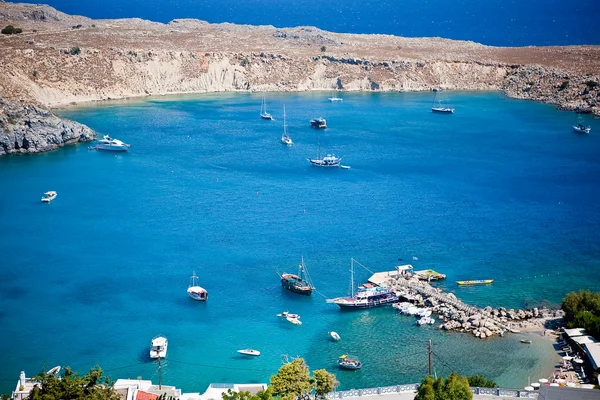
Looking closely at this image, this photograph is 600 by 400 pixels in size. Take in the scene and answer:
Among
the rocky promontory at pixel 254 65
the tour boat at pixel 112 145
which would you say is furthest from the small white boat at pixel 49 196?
the rocky promontory at pixel 254 65

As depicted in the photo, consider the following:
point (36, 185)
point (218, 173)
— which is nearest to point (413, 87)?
point (218, 173)

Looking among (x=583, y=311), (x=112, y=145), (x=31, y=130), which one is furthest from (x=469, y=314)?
(x=31, y=130)

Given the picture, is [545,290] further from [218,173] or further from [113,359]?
[218,173]

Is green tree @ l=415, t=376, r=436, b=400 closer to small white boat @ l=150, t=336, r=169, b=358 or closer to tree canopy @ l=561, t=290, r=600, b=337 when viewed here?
tree canopy @ l=561, t=290, r=600, b=337

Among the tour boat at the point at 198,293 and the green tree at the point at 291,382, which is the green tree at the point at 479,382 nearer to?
the green tree at the point at 291,382

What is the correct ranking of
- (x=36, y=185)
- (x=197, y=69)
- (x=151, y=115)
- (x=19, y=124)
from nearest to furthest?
(x=36, y=185), (x=19, y=124), (x=151, y=115), (x=197, y=69)
